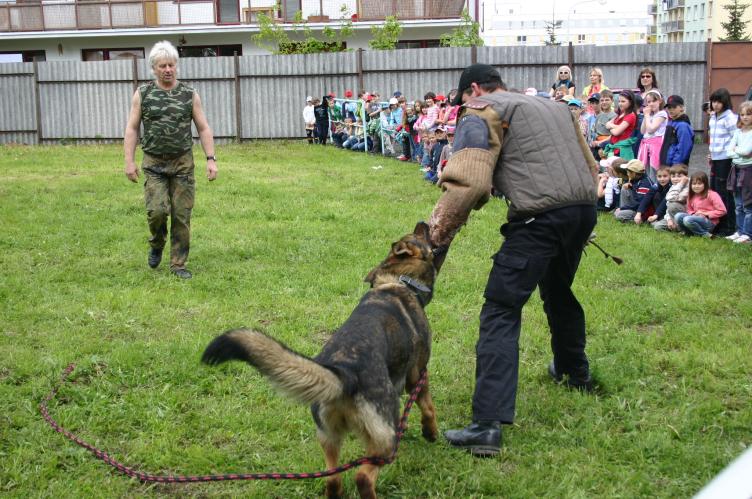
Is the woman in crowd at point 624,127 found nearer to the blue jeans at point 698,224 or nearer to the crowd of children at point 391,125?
the blue jeans at point 698,224

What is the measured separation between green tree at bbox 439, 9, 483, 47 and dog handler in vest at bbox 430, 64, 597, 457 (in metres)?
24.6

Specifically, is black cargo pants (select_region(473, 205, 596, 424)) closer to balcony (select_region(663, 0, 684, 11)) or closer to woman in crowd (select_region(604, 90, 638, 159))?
woman in crowd (select_region(604, 90, 638, 159))

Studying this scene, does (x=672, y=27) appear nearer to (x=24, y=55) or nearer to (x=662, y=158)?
(x=24, y=55)

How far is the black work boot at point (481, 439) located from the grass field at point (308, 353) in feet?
0.23

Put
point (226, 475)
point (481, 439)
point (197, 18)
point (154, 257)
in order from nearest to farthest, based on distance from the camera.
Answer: point (226, 475) < point (481, 439) < point (154, 257) < point (197, 18)

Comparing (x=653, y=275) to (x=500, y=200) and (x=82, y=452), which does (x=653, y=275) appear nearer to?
(x=500, y=200)

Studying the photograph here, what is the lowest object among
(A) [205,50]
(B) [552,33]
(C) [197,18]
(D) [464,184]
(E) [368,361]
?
(E) [368,361]

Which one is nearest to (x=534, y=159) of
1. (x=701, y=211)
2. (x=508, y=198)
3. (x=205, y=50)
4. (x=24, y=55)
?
(x=508, y=198)

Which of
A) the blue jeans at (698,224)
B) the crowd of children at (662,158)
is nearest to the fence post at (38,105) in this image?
the crowd of children at (662,158)

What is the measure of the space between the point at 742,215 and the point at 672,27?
328 ft

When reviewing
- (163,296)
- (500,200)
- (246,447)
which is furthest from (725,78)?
(246,447)

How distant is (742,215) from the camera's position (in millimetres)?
9039

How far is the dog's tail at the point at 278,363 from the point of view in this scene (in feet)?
9.98

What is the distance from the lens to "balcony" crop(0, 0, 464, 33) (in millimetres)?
31000
